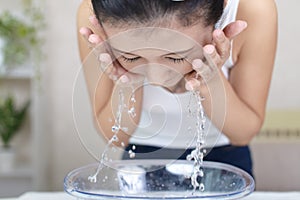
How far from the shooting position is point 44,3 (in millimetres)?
1604

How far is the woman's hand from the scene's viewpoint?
20.8 inches

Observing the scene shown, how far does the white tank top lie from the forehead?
5.2 inches

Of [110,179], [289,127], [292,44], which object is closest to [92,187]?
[110,179]

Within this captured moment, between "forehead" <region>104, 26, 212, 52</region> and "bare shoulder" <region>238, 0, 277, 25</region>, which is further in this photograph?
"bare shoulder" <region>238, 0, 277, 25</region>

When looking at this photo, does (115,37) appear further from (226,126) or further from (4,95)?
(4,95)

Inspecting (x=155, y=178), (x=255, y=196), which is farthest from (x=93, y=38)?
(x=255, y=196)

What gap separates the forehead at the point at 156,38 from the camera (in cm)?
46

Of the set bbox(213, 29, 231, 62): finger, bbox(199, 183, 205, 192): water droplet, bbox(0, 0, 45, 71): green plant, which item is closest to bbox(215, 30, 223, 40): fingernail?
bbox(213, 29, 231, 62): finger

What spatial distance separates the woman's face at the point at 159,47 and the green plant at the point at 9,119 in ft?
3.70

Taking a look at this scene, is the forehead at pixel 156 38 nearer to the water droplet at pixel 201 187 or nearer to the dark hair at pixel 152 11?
the dark hair at pixel 152 11

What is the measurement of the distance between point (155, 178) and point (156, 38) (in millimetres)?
287

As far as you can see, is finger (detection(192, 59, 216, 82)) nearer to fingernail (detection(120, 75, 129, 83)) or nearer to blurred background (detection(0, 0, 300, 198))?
fingernail (detection(120, 75, 129, 83))

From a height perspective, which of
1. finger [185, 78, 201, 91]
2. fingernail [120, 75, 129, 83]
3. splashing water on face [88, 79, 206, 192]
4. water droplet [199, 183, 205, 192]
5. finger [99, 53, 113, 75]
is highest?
finger [99, 53, 113, 75]

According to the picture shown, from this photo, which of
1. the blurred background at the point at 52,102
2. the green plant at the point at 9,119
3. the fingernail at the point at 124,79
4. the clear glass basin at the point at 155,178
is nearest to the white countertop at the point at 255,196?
the clear glass basin at the point at 155,178
